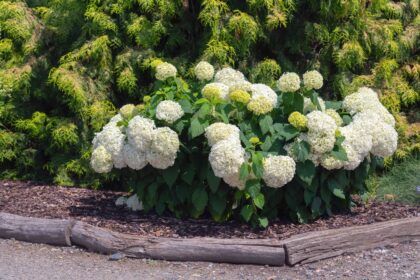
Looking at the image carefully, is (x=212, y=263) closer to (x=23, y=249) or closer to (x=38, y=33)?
(x=23, y=249)

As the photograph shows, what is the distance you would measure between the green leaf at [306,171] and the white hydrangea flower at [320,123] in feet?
0.86

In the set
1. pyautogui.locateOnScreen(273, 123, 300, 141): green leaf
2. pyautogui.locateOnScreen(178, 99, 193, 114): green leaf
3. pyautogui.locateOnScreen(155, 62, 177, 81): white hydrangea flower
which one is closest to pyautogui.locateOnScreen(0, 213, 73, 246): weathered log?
pyautogui.locateOnScreen(178, 99, 193, 114): green leaf

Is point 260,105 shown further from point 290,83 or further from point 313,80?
point 313,80

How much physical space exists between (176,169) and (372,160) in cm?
167

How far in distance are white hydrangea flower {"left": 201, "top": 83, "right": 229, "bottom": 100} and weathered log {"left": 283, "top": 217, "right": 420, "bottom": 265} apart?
1302 mm

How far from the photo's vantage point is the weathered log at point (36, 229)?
564 centimetres

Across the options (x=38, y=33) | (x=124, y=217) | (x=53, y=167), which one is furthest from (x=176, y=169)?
(x=38, y=33)

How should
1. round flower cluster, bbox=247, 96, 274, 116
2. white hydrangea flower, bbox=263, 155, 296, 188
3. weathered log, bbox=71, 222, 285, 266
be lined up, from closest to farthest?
weathered log, bbox=71, 222, 285, 266 → white hydrangea flower, bbox=263, 155, 296, 188 → round flower cluster, bbox=247, 96, 274, 116

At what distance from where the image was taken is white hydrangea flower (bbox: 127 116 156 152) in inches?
219

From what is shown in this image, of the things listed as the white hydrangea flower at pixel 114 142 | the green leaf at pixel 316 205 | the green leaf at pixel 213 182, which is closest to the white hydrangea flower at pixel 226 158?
the green leaf at pixel 213 182

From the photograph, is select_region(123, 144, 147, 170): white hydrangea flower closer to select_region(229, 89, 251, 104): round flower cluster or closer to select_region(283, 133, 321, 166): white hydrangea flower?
select_region(229, 89, 251, 104): round flower cluster

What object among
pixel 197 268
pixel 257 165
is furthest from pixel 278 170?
pixel 197 268

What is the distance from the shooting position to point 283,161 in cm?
533

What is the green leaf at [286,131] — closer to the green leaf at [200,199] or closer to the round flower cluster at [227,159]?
the round flower cluster at [227,159]
